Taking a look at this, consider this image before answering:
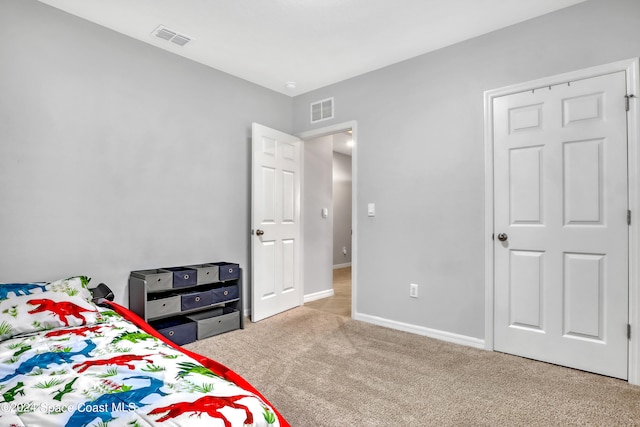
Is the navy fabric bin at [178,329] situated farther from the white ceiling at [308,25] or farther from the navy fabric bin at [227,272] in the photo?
the white ceiling at [308,25]

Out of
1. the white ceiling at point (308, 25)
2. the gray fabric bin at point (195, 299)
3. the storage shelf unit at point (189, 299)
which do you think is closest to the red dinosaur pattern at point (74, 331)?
the storage shelf unit at point (189, 299)

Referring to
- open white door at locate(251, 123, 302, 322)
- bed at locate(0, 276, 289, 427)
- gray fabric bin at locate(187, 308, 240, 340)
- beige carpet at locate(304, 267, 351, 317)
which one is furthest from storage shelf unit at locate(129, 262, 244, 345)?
beige carpet at locate(304, 267, 351, 317)

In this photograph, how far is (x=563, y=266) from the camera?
8.11 feet

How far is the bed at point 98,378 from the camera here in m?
1.01

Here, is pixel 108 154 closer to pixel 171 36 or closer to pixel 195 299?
pixel 171 36

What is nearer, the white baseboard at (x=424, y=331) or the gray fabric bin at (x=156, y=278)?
the gray fabric bin at (x=156, y=278)

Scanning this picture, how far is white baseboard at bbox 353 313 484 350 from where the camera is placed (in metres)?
2.85

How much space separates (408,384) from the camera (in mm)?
2182

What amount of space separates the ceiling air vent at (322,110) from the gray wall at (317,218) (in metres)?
0.48

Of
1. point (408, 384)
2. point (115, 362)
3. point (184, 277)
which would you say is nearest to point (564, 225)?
point (408, 384)

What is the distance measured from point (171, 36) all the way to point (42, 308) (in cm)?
225

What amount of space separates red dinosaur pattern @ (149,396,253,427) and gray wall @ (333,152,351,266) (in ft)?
20.6

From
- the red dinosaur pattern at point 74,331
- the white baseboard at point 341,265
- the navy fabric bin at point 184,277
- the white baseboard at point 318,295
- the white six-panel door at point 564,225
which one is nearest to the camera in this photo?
the red dinosaur pattern at point 74,331

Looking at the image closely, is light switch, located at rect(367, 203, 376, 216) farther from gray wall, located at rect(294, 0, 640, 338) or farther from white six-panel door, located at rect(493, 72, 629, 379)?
white six-panel door, located at rect(493, 72, 629, 379)
